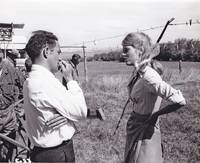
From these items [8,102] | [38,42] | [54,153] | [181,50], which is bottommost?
[181,50]

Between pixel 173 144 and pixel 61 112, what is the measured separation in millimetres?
4619

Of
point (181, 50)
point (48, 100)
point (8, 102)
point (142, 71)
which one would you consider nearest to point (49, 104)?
point (48, 100)

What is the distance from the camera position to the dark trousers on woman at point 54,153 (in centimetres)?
271

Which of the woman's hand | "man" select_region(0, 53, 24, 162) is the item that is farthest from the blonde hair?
"man" select_region(0, 53, 24, 162)

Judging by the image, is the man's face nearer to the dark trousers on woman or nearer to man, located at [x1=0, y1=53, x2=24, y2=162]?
the dark trousers on woman

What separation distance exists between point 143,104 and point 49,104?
3.30 feet

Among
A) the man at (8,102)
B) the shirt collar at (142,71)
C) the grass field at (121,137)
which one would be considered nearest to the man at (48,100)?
the shirt collar at (142,71)

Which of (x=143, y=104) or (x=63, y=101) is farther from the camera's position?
(x=143, y=104)

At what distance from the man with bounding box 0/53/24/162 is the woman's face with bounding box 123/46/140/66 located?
3.20 meters

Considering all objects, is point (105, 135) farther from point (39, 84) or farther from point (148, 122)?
point (39, 84)

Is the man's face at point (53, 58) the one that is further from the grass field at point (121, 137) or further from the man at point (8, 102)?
the grass field at point (121, 137)

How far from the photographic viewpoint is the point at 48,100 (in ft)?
8.27

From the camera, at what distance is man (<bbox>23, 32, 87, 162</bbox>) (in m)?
2.53

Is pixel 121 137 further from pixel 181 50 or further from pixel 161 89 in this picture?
pixel 181 50
